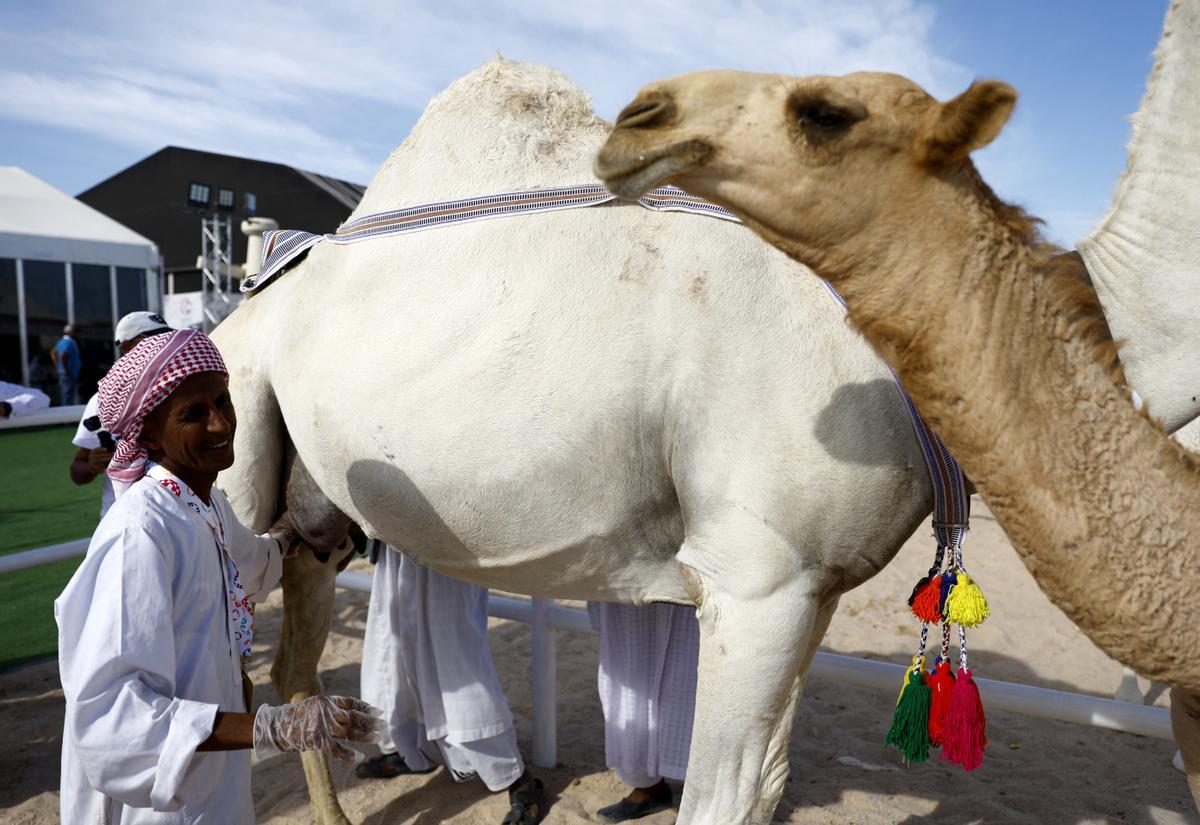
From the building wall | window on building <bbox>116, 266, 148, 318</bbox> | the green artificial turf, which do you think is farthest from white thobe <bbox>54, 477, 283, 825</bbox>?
the building wall

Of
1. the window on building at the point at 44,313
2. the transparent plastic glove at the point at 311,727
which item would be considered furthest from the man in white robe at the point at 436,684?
the window on building at the point at 44,313

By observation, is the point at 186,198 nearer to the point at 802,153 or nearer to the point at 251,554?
the point at 251,554

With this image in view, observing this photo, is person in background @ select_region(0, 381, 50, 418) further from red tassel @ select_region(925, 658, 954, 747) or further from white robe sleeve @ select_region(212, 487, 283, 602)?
red tassel @ select_region(925, 658, 954, 747)

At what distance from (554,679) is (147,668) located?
233 cm

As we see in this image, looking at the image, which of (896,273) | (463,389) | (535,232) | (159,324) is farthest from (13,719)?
(896,273)

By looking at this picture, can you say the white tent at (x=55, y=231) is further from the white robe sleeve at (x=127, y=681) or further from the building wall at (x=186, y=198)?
the white robe sleeve at (x=127, y=681)

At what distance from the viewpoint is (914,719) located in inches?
75.4

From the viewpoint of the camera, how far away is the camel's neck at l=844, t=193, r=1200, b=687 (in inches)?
47.2

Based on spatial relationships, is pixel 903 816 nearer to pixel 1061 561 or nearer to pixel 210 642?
pixel 1061 561

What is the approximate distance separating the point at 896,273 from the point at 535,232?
1.03 meters

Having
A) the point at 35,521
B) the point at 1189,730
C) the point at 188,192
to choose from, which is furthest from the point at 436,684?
the point at 188,192

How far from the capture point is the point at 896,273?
124 cm

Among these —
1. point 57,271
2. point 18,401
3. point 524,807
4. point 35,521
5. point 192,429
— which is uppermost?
point 57,271

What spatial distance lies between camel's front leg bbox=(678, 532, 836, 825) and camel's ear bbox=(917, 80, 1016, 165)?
2.98ft
